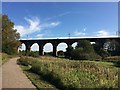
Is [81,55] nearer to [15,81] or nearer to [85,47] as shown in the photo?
[85,47]

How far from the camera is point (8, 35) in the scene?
5188cm

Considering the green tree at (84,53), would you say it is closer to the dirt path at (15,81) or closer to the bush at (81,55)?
the bush at (81,55)

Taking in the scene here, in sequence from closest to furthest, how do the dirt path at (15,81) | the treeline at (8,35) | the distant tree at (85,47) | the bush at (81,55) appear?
1. the dirt path at (15,81)
2. the treeline at (8,35)
3. the bush at (81,55)
4. the distant tree at (85,47)

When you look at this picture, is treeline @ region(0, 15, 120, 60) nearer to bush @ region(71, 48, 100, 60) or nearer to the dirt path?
bush @ region(71, 48, 100, 60)

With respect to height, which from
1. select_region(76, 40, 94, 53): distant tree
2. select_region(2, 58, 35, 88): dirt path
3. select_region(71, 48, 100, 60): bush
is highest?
select_region(76, 40, 94, 53): distant tree

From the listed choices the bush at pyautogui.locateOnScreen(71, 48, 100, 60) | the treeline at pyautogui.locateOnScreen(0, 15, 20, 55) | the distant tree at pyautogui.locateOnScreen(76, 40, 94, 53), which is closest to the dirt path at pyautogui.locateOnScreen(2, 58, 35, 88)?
the treeline at pyautogui.locateOnScreen(0, 15, 20, 55)

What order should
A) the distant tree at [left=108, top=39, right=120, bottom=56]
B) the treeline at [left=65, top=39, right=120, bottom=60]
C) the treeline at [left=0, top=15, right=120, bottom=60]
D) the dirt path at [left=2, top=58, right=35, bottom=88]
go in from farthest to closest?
the distant tree at [left=108, top=39, right=120, bottom=56] → the treeline at [left=65, top=39, right=120, bottom=60] → the treeline at [left=0, top=15, right=120, bottom=60] → the dirt path at [left=2, top=58, right=35, bottom=88]

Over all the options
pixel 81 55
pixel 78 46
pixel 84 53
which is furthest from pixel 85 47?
pixel 81 55

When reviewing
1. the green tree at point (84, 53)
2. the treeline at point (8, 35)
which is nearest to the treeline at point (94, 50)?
the green tree at point (84, 53)

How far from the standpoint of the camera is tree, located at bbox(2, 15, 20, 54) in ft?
167

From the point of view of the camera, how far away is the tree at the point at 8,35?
167 ft

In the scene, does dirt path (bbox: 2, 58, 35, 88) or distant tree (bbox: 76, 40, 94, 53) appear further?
distant tree (bbox: 76, 40, 94, 53)

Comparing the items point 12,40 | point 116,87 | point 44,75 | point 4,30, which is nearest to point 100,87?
point 116,87

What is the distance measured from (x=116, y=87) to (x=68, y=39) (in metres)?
72.6
